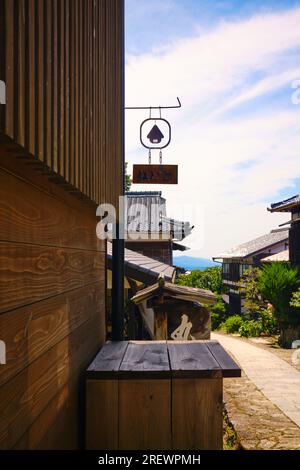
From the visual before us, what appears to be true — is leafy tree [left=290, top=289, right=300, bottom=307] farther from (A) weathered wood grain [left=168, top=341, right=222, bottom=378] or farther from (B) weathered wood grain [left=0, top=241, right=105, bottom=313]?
(B) weathered wood grain [left=0, top=241, right=105, bottom=313]

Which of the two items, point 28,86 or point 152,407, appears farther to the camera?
point 152,407

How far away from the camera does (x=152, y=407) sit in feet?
8.48

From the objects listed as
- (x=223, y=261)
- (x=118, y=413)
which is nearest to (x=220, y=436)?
(x=118, y=413)

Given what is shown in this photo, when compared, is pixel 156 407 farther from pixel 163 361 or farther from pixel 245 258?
pixel 245 258

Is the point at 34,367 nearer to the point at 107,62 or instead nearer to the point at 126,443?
the point at 126,443

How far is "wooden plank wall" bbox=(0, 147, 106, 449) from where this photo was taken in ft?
4.92

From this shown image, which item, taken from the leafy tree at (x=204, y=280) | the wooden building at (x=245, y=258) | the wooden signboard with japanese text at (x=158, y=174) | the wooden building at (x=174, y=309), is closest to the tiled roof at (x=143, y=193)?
the leafy tree at (x=204, y=280)

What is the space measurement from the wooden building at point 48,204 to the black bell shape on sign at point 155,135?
2.77 meters

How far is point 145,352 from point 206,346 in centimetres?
53

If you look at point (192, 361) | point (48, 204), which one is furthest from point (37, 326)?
point (192, 361)

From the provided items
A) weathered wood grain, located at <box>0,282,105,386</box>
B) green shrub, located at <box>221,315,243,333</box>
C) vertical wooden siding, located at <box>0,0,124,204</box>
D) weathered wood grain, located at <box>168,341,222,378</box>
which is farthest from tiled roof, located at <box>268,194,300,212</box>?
weathered wood grain, located at <box>0,282,105,386</box>

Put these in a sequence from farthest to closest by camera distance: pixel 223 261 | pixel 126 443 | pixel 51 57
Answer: pixel 223 261
pixel 126 443
pixel 51 57

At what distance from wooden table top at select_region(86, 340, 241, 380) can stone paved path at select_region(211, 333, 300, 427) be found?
Answer: 14.5 ft
